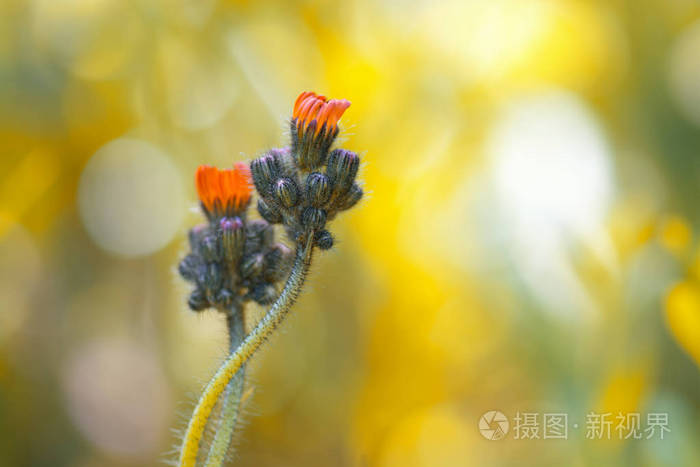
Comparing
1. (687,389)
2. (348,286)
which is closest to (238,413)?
(687,389)

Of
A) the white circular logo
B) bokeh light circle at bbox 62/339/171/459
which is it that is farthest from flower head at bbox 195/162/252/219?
bokeh light circle at bbox 62/339/171/459

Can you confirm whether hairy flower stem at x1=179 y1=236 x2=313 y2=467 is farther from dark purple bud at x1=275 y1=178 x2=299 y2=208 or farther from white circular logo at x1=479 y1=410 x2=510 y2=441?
white circular logo at x1=479 y1=410 x2=510 y2=441

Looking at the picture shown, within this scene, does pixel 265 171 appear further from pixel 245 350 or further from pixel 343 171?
pixel 245 350

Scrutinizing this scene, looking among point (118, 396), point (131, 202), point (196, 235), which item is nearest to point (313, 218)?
point (196, 235)

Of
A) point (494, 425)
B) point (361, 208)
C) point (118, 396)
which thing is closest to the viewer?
point (494, 425)

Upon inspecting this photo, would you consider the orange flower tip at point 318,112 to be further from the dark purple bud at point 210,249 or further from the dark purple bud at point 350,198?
the dark purple bud at point 210,249

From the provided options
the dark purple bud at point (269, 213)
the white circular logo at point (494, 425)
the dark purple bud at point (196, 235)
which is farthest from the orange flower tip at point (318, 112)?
the white circular logo at point (494, 425)

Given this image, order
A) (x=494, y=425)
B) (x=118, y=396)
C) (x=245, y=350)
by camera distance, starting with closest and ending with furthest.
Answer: (x=245, y=350)
(x=494, y=425)
(x=118, y=396)
